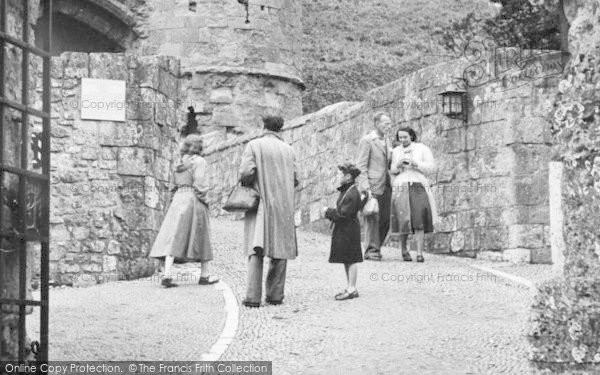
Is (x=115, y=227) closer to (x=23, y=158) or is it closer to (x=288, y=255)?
(x=288, y=255)

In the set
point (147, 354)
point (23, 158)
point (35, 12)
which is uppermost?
point (35, 12)

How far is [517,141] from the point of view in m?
15.4

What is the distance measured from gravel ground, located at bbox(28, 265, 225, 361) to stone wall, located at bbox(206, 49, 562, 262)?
3717 mm

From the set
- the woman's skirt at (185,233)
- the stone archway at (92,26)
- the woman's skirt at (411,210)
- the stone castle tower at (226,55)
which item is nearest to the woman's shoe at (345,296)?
the woman's skirt at (185,233)

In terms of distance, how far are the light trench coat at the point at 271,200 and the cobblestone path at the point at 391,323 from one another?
0.50 meters

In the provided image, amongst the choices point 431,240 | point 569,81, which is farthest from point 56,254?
point 569,81

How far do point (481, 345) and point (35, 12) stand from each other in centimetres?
367

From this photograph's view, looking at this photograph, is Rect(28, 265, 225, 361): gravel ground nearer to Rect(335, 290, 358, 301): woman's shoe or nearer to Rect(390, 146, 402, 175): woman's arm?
Rect(335, 290, 358, 301): woman's shoe

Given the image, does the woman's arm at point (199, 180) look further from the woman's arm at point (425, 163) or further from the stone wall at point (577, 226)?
the stone wall at point (577, 226)

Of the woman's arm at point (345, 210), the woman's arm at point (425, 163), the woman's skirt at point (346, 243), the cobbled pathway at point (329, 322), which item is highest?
the woman's arm at point (425, 163)

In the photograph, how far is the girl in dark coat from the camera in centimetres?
1174

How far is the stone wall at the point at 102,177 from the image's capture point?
1437 cm

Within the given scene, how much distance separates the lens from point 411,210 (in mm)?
14844

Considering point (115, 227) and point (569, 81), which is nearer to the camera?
point (569, 81)
